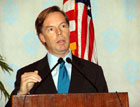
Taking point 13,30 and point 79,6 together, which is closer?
point 79,6

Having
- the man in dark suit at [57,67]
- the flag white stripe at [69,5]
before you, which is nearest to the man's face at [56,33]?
the man in dark suit at [57,67]

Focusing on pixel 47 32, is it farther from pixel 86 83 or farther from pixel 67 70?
pixel 86 83

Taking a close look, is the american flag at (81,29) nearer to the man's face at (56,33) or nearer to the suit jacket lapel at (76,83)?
the man's face at (56,33)

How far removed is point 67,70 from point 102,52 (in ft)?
6.58

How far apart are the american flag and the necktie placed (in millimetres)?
1230

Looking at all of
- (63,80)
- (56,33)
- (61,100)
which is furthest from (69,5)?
(61,100)

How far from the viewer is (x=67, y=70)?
2090mm

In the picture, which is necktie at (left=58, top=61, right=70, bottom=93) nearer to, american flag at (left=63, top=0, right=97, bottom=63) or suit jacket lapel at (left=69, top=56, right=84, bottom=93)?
suit jacket lapel at (left=69, top=56, right=84, bottom=93)

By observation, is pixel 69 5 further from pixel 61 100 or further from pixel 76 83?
pixel 61 100

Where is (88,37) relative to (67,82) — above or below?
above

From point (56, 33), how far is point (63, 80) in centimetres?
36

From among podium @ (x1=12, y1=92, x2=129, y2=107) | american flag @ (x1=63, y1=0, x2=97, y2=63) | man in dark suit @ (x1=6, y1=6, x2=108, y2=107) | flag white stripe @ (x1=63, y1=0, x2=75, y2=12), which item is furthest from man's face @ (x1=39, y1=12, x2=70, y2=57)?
flag white stripe @ (x1=63, y1=0, x2=75, y2=12)

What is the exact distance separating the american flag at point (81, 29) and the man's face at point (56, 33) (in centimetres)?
107

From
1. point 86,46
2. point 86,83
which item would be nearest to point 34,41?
point 86,46
